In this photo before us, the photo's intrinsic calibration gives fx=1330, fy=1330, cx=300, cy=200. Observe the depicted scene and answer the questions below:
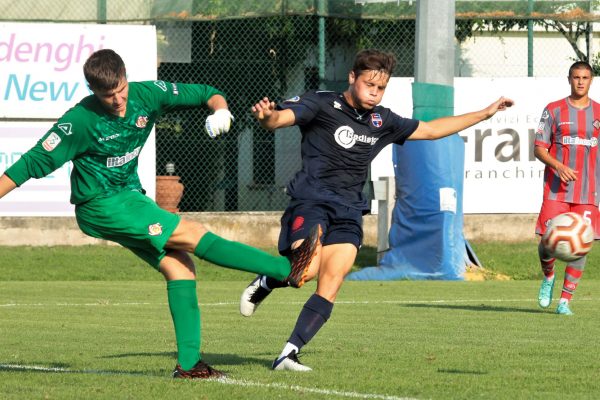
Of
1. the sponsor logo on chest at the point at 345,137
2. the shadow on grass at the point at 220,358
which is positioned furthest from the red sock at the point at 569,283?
the sponsor logo on chest at the point at 345,137

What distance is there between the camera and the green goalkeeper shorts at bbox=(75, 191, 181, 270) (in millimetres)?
7355

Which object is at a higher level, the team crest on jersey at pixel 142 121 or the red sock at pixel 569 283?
the team crest on jersey at pixel 142 121

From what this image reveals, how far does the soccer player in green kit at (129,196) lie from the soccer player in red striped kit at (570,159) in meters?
5.86

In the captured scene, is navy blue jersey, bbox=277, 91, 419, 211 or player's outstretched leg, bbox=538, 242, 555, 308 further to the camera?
player's outstretched leg, bbox=538, 242, 555, 308

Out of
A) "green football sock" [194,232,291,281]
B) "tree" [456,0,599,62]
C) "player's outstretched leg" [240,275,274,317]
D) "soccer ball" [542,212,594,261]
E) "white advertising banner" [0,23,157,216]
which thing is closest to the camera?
"green football sock" [194,232,291,281]

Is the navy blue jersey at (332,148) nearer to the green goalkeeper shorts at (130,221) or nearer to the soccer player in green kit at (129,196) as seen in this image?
the soccer player in green kit at (129,196)

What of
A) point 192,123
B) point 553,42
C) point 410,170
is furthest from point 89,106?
point 553,42

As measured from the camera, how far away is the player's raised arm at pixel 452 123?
8656 millimetres

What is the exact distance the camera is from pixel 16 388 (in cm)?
712

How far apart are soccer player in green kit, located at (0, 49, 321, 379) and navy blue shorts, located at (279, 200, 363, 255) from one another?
38cm

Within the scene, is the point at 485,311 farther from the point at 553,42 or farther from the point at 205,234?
the point at 553,42

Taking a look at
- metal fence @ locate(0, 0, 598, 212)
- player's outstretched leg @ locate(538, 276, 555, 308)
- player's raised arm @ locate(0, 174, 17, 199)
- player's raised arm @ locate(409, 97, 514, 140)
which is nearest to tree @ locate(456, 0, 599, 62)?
metal fence @ locate(0, 0, 598, 212)

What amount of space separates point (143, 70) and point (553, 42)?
798 cm

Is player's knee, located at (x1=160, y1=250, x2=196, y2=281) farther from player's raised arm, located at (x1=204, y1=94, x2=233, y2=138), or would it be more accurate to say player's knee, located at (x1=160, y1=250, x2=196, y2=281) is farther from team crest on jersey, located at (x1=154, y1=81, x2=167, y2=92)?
team crest on jersey, located at (x1=154, y1=81, x2=167, y2=92)
